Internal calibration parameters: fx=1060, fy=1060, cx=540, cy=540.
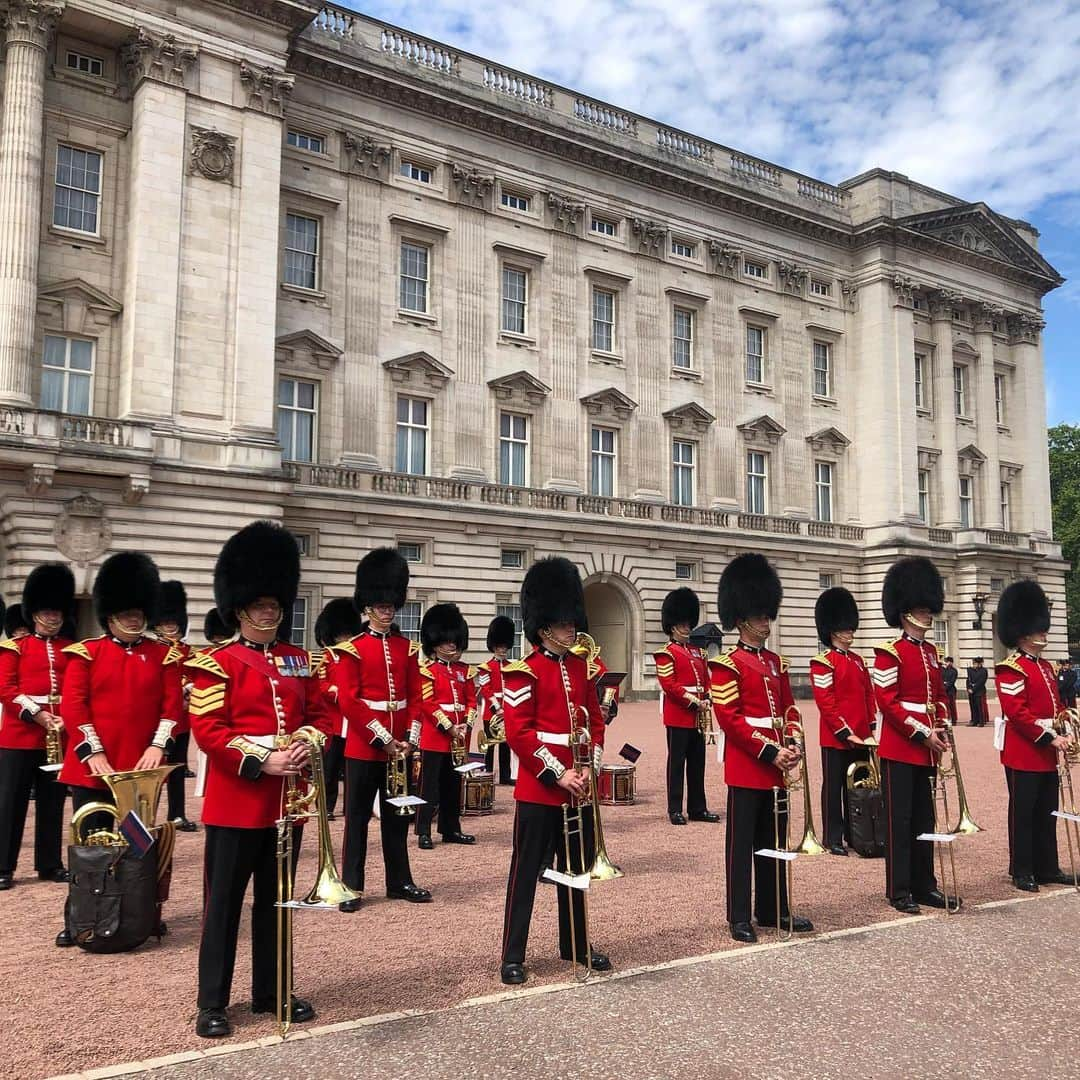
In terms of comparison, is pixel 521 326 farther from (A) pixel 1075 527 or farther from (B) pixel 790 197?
(A) pixel 1075 527

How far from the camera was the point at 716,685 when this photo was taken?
6.84m

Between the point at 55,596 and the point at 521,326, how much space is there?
74.4ft

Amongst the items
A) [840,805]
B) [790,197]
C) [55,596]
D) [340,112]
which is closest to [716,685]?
[840,805]

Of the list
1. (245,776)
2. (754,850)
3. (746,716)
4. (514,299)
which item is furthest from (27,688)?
(514,299)

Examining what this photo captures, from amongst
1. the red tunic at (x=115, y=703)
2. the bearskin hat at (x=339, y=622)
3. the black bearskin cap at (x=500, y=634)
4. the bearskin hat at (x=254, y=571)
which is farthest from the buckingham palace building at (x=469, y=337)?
the bearskin hat at (x=254, y=571)

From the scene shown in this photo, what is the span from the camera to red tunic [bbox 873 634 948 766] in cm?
759

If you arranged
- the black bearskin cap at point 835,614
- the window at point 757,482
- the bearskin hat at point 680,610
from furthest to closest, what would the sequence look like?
the window at point 757,482 → the bearskin hat at point 680,610 → the black bearskin cap at point 835,614

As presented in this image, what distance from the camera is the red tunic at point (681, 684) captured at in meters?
11.6

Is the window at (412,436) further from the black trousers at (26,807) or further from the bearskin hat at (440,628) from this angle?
the black trousers at (26,807)

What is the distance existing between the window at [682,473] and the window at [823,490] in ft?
18.3

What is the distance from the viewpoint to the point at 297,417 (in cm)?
2594

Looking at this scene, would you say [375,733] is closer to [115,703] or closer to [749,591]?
[115,703]

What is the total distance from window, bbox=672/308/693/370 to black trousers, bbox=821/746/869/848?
2417cm

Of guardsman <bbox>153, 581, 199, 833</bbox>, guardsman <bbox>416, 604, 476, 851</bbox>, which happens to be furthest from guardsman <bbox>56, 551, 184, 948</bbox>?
guardsman <bbox>416, 604, 476, 851</bbox>
